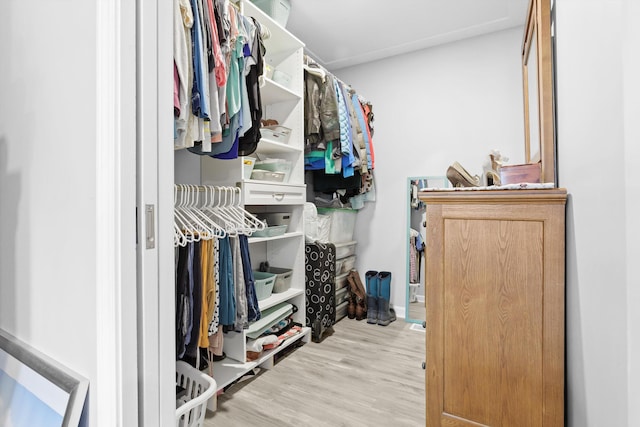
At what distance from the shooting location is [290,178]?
8.31 feet

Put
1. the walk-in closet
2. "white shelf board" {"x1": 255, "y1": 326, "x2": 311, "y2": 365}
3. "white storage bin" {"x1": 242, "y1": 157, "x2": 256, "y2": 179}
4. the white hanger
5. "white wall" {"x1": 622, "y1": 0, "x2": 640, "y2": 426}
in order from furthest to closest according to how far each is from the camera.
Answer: "white shelf board" {"x1": 255, "y1": 326, "x2": 311, "y2": 365} < "white storage bin" {"x1": 242, "y1": 157, "x2": 256, "y2": 179} < the white hanger < the walk-in closet < "white wall" {"x1": 622, "y1": 0, "x2": 640, "y2": 426}

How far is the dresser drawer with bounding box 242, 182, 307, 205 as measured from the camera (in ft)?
6.63

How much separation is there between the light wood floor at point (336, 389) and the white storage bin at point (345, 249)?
82 cm

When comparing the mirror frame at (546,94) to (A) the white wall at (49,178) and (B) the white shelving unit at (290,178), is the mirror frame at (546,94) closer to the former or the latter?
(B) the white shelving unit at (290,178)

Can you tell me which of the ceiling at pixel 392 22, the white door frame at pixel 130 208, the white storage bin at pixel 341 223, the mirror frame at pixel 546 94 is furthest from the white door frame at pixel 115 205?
the white storage bin at pixel 341 223

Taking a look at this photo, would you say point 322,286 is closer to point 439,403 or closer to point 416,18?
point 439,403

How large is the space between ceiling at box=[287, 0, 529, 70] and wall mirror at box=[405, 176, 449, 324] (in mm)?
1267

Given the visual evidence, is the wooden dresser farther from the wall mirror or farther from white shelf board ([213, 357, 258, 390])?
the wall mirror

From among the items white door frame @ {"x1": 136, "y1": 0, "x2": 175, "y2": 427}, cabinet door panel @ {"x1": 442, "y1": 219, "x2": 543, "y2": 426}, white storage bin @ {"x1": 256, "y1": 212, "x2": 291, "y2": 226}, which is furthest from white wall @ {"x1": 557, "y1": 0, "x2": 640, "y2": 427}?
white storage bin @ {"x1": 256, "y1": 212, "x2": 291, "y2": 226}

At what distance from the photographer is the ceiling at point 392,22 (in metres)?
2.49

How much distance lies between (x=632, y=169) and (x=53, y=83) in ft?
3.63

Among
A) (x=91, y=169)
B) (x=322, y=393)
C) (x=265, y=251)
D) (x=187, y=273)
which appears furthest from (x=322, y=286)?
(x=91, y=169)

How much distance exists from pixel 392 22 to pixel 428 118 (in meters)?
0.91

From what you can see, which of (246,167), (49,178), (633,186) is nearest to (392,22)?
(246,167)
